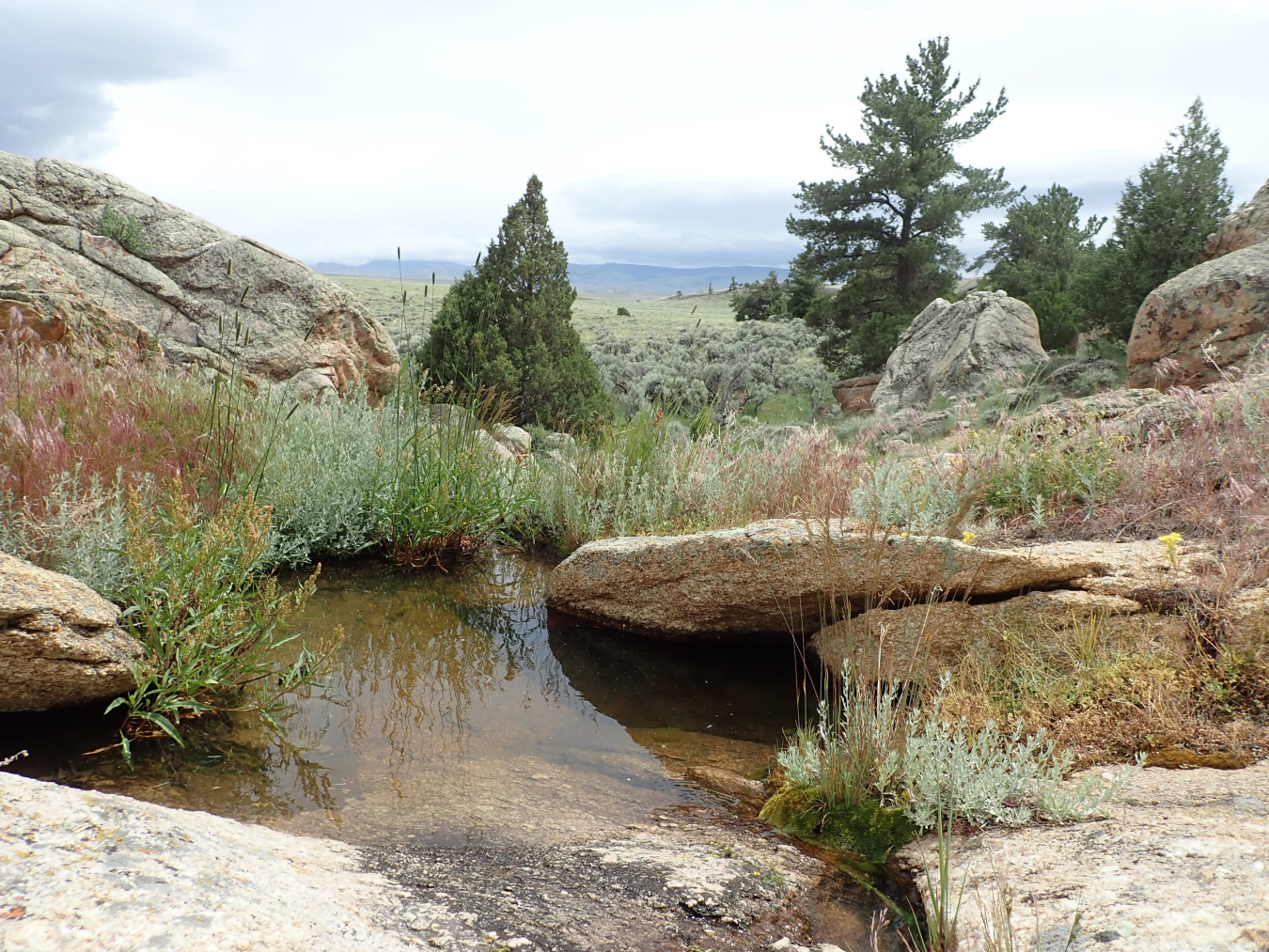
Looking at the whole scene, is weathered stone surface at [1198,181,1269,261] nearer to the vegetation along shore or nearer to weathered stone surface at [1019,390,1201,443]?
weathered stone surface at [1019,390,1201,443]

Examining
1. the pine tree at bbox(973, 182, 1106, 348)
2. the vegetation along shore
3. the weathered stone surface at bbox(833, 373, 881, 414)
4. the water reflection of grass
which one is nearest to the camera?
the vegetation along shore

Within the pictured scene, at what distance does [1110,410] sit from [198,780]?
642 centimetres

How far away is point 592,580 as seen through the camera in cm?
462

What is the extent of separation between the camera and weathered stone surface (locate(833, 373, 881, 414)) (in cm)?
1617

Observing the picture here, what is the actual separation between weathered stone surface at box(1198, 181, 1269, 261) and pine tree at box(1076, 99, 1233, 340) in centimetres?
202

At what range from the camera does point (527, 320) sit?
10086 millimetres

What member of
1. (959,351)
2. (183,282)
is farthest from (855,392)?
(183,282)

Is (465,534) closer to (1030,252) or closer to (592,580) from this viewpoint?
(592,580)

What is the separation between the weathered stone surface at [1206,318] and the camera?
8844mm

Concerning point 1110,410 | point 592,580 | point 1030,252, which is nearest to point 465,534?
point 592,580

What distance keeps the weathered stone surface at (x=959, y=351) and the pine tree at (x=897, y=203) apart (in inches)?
148

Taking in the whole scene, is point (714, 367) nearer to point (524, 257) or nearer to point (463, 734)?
point (524, 257)

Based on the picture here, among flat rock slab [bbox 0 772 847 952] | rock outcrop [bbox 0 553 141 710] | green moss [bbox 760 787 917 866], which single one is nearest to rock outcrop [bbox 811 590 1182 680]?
green moss [bbox 760 787 917 866]

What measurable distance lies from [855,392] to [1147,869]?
1540 cm
